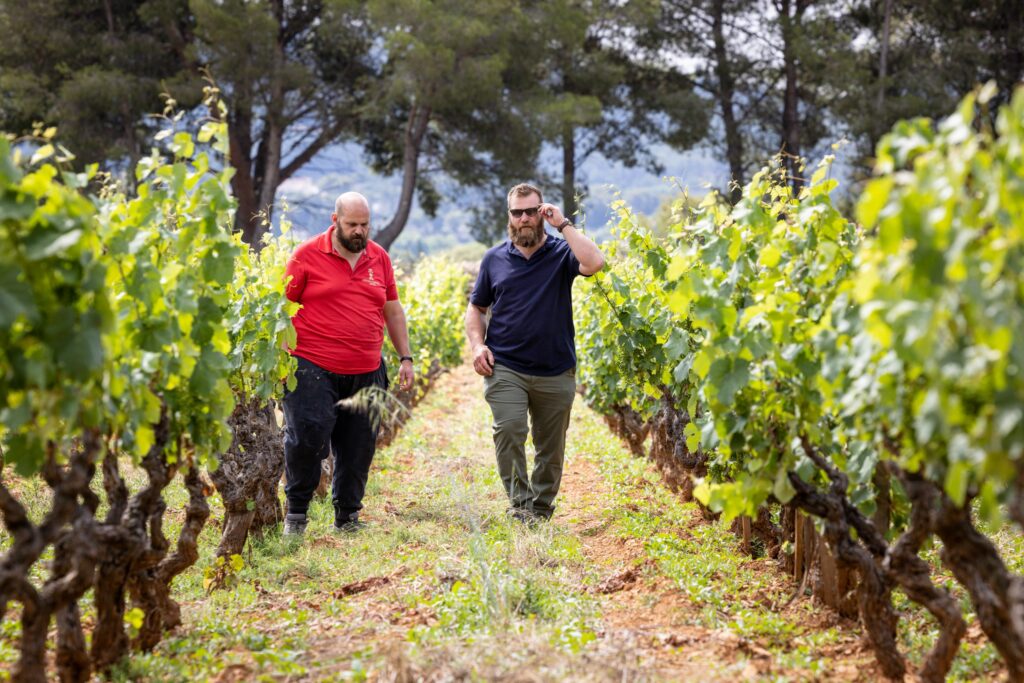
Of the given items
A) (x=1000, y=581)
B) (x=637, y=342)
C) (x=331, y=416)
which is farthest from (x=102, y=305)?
(x=637, y=342)

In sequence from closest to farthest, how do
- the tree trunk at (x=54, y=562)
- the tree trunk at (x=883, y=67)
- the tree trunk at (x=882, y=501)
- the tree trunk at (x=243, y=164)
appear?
the tree trunk at (x=54, y=562) < the tree trunk at (x=882, y=501) < the tree trunk at (x=883, y=67) < the tree trunk at (x=243, y=164)

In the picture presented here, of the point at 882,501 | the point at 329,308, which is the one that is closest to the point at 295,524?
the point at 329,308

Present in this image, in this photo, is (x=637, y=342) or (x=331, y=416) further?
(x=637, y=342)

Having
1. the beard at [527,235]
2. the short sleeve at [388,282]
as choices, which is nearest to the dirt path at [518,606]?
the short sleeve at [388,282]

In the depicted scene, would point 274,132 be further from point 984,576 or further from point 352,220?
point 984,576

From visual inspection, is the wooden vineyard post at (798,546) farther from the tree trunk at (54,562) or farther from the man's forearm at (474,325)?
the tree trunk at (54,562)

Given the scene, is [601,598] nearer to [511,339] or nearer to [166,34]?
[511,339]

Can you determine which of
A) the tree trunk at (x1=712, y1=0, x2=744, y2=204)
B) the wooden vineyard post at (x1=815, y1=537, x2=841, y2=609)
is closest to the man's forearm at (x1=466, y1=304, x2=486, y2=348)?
the wooden vineyard post at (x1=815, y1=537, x2=841, y2=609)

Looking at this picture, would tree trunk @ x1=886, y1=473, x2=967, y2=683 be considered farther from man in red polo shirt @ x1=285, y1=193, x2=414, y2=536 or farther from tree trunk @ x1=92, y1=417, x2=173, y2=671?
man in red polo shirt @ x1=285, y1=193, x2=414, y2=536

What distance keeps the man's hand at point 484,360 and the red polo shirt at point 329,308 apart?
0.62 m

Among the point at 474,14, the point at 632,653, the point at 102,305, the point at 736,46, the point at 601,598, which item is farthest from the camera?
the point at 736,46

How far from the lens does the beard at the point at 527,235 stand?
5660 mm

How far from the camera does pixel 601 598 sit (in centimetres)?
450

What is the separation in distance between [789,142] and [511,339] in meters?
18.4
